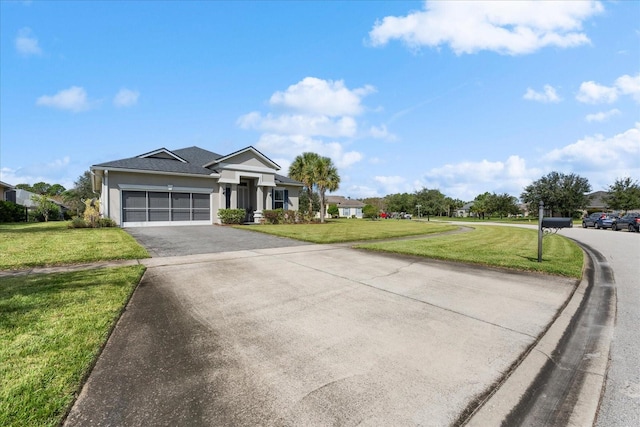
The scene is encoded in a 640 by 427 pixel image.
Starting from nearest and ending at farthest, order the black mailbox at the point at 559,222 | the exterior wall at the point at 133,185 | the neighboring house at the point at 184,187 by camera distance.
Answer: the black mailbox at the point at 559,222 → the exterior wall at the point at 133,185 → the neighboring house at the point at 184,187

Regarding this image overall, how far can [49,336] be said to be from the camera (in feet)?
10.8

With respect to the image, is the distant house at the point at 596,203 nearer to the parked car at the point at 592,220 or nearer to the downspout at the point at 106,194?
the parked car at the point at 592,220

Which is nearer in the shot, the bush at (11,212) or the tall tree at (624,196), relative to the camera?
the bush at (11,212)

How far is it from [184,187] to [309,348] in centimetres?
1961

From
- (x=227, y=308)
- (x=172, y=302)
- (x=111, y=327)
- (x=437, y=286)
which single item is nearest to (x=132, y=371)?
(x=111, y=327)

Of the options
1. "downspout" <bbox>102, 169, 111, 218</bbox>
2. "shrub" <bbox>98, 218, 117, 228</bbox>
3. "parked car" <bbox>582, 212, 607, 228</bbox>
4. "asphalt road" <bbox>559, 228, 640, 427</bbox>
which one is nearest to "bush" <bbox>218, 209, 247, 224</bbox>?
"shrub" <bbox>98, 218, 117, 228</bbox>

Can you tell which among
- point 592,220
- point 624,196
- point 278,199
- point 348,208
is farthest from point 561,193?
point 278,199

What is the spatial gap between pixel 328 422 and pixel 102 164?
20718 mm

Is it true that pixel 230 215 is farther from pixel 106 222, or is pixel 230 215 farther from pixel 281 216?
pixel 106 222

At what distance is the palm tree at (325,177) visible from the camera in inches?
1136

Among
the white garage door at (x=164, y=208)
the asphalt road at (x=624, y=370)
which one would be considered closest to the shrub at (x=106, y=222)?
the white garage door at (x=164, y=208)

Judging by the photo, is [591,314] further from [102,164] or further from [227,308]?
[102,164]

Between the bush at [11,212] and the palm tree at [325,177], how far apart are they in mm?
26552

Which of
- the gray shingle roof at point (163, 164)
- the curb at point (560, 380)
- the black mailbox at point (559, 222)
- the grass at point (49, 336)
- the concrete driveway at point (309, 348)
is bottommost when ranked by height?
the curb at point (560, 380)
